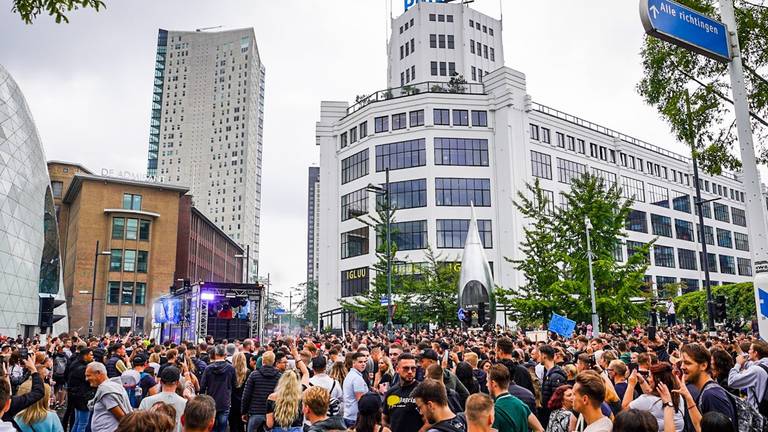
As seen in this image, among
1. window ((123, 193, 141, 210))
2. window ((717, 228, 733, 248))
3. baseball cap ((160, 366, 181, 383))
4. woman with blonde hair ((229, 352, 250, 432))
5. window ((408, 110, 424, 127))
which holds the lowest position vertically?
woman with blonde hair ((229, 352, 250, 432))

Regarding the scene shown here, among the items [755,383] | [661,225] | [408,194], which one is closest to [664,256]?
[661,225]

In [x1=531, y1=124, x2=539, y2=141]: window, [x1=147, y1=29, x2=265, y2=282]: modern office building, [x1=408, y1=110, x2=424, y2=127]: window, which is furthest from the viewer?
[x1=147, y1=29, x2=265, y2=282]: modern office building

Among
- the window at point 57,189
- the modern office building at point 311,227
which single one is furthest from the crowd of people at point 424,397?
the modern office building at point 311,227

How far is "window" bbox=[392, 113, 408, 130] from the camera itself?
182 ft

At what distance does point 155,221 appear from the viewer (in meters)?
69.8

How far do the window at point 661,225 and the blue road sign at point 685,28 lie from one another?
64869 mm

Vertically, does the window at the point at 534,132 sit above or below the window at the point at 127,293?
above

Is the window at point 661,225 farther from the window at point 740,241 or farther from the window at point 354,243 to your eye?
the window at point 354,243

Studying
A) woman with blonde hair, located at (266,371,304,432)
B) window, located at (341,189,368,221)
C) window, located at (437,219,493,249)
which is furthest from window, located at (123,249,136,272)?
woman with blonde hair, located at (266,371,304,432)

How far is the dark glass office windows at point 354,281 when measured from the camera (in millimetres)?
54197

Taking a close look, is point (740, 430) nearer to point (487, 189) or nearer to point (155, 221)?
point (487, 189)

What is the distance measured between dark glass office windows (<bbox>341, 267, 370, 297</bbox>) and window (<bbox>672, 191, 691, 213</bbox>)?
44.0m

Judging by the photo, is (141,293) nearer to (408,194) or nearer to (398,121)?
(408,194)

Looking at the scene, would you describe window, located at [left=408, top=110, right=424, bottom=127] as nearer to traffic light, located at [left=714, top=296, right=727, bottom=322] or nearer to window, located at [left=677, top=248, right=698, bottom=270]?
traffic light, located at [left=714, top=296, right=727, bottom=322]
